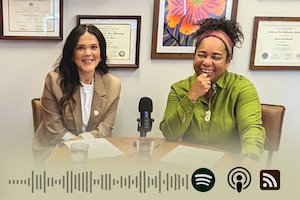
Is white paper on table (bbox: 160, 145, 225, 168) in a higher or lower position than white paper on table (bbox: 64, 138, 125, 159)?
higher

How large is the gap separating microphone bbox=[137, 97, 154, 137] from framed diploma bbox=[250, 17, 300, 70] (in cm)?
78

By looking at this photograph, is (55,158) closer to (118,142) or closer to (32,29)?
(118,142)

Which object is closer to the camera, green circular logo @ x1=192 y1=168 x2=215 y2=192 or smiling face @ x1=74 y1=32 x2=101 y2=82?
green circular logo @ x1=192 y1=168 x2=215 y2=192

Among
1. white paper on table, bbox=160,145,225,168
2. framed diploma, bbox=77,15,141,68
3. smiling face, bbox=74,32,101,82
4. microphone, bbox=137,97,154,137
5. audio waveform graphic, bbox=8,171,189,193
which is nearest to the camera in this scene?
audio waveform graphic, bbox=8,171,189,193

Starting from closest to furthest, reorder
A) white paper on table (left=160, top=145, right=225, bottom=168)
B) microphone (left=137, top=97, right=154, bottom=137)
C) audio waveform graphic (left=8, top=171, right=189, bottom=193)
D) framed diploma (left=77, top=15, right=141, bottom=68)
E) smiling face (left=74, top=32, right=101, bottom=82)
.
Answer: audio waveform graphic (left=8, top=171, right=189, bottom=193) → white paper on table (left=160, top=145, right=225, bottom=168) → microphone (left=137, top=97, right=154, bottom=137) → smiling face (left=74, top=32, right=101, bottom=82) → framed diploma (left=77, top=15, right=141, bottom=68)

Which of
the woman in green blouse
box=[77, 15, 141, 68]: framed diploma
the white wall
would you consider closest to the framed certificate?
the white wall

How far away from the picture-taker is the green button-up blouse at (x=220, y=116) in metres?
1.00

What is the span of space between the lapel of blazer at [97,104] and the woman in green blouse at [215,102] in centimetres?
35

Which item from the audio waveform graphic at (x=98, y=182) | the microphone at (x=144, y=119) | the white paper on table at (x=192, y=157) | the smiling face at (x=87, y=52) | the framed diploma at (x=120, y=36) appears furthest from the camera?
the framed diploma at (x=120, y=36)

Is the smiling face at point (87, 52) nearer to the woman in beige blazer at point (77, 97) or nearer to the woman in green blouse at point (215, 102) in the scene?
the woman in beige blazer at point (77, 97)

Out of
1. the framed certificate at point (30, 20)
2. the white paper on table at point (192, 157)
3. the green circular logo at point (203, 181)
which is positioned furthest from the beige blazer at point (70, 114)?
the green circular logo at point (203, 181)

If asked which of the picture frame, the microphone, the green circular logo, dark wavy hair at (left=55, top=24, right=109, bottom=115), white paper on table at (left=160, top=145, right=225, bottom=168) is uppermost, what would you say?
the picture frame

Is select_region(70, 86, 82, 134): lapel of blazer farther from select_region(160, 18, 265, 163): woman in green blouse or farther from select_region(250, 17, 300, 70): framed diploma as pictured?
select_region(250, 17, 300, 70): framed diploma

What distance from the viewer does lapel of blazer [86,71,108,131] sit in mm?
1208
